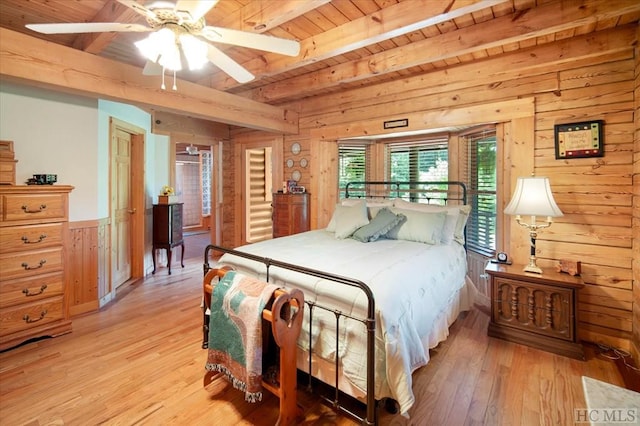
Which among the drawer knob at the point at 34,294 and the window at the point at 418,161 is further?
the window at the point at 418,161

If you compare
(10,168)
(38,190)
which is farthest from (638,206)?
(10,168)

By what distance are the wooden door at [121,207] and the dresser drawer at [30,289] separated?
3.33ft

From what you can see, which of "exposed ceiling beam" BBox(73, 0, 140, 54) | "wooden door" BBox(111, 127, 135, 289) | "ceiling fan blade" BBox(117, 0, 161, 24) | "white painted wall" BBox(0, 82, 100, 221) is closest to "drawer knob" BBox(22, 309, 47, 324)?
"white painted wall" BBox(0, 82, 100, 221)

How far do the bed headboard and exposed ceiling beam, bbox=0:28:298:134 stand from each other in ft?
6.49

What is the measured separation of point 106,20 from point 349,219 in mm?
2687

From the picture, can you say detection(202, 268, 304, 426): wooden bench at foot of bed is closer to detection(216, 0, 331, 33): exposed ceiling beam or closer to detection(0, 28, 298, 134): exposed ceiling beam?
detection(216, 0, 331, 33): exposed ceiling beam

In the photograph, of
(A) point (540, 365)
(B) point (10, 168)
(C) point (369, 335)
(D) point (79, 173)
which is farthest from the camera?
(D) point (79, 173)

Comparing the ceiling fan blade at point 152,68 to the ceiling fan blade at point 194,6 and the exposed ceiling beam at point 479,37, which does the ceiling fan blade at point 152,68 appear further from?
the exposed ceiling beam at point 479,37

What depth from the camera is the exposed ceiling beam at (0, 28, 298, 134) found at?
2.19 metres

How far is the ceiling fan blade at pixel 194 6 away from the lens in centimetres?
141

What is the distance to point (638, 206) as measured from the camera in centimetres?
232

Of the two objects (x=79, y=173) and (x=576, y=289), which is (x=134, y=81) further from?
(x=576, y=289)

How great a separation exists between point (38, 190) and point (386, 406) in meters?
3.12

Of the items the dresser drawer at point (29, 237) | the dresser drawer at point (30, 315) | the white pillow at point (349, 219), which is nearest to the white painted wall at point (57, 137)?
the dresser drawer at point (29, 237)
